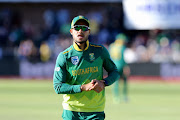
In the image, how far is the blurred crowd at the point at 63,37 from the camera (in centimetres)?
2973

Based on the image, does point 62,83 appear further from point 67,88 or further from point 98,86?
point 98,86

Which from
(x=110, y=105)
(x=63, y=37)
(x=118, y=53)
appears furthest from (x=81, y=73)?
(x=63, y=37)

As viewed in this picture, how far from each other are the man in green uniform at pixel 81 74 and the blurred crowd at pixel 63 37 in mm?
22768

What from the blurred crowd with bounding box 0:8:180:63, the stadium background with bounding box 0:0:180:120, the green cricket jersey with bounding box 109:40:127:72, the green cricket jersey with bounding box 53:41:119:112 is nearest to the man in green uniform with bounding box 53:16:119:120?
the green cricket jersey with bounding box 53:41:119:112

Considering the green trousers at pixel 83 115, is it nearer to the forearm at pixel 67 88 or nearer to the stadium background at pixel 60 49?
the forearm at pixel 67 88

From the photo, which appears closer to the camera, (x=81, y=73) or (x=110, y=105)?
(x=81, y=73)

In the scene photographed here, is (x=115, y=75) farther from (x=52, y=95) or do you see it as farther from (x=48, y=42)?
(x=48, y=42)

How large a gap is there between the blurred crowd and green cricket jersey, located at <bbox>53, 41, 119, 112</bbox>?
22.8 m

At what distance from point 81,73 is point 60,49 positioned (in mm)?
23116

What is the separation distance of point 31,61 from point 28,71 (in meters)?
0.66

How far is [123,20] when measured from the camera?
33875mm

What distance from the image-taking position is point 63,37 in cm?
3164

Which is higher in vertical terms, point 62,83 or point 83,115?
Answer: point 62,83

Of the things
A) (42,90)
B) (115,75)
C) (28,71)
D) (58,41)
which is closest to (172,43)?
(58,41)
